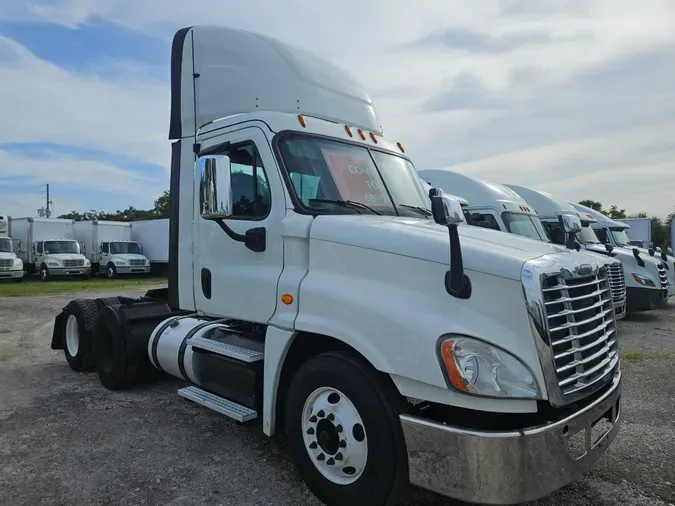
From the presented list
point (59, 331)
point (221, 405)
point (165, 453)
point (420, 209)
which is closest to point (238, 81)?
point (420, 209)

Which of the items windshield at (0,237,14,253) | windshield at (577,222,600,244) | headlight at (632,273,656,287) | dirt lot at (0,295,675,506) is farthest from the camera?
windshield at (0,237,14,253)

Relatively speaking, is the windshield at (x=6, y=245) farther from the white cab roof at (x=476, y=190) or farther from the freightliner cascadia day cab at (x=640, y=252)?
the freightliner cascadia day cab at (x=640, y=252)

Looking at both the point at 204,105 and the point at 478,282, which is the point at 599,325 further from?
the point at 204,105

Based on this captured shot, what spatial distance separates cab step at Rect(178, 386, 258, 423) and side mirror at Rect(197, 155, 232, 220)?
153cm

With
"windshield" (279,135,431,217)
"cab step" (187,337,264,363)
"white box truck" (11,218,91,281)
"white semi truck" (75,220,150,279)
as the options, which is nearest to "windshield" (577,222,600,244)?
"windshield" (279,135,431,217)

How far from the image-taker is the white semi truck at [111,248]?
27.6 meters

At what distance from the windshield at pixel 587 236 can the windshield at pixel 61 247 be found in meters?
24.1

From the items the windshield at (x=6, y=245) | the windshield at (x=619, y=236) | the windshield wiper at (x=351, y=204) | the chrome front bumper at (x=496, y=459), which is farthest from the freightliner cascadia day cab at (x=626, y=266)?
the windshield at (x=6, y=245)

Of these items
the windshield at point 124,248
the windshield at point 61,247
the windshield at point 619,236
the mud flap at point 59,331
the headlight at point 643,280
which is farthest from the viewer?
the windshield at point 124,248

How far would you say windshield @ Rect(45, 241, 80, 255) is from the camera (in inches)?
1053

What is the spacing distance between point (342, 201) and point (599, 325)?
6.49 feet

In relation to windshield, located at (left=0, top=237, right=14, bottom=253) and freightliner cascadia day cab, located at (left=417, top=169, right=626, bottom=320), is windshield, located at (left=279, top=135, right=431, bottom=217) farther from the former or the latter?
windshield, located at (left=0, top=237, right=14, bottom=253)

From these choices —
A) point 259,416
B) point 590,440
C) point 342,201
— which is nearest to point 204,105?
point 342,201

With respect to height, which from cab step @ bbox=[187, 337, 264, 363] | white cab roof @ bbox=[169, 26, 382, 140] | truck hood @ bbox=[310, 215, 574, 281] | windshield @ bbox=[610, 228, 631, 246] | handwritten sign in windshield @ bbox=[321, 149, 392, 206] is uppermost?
white cab roof @ bbox=[169, 26, 382, 140]
